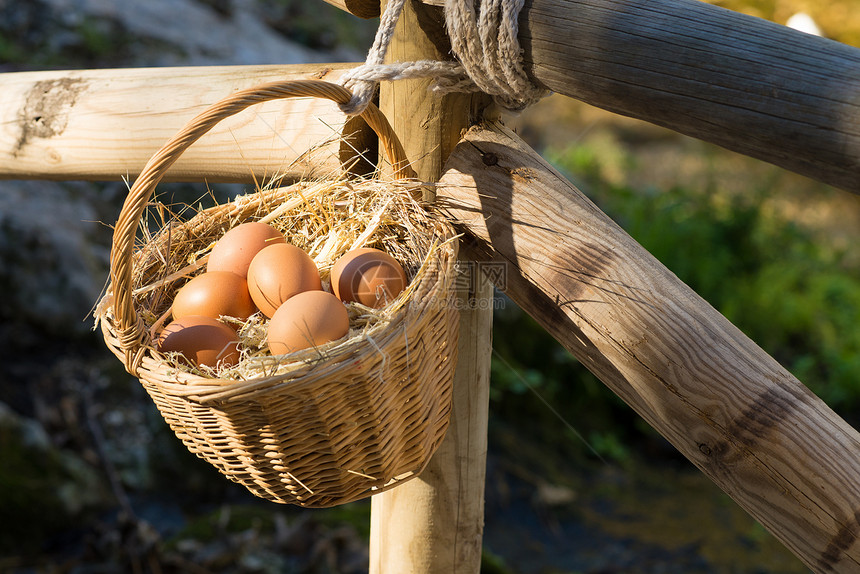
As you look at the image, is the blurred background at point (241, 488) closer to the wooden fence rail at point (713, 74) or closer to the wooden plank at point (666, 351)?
the wooden plank at point (666, 351)

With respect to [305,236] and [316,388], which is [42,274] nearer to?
[305,236]

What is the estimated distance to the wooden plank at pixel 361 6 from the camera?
1269 millimetres

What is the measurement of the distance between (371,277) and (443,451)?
369 mm

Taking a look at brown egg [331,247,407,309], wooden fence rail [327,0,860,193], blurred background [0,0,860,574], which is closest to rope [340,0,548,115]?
wooden fence rail [327,0,860,193]

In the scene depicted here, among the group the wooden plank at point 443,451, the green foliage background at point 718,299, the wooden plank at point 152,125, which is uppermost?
the green foliage background at point 718,299

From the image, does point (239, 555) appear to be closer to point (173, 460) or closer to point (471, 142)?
point (173, 460)

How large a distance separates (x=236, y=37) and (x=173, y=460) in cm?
239

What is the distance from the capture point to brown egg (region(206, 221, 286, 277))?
130 cm

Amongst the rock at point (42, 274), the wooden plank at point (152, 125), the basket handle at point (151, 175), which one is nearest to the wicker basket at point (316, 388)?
the basket handle at point (151, 175)

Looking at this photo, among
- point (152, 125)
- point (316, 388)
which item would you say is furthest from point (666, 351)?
point (152, 125)

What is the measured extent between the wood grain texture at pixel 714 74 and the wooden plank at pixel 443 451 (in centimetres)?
26

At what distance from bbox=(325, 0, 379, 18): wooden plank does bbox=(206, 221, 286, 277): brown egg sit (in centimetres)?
42

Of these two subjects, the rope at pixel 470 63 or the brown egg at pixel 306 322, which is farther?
the brown egg at pixel 306 322

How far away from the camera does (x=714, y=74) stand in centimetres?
80
